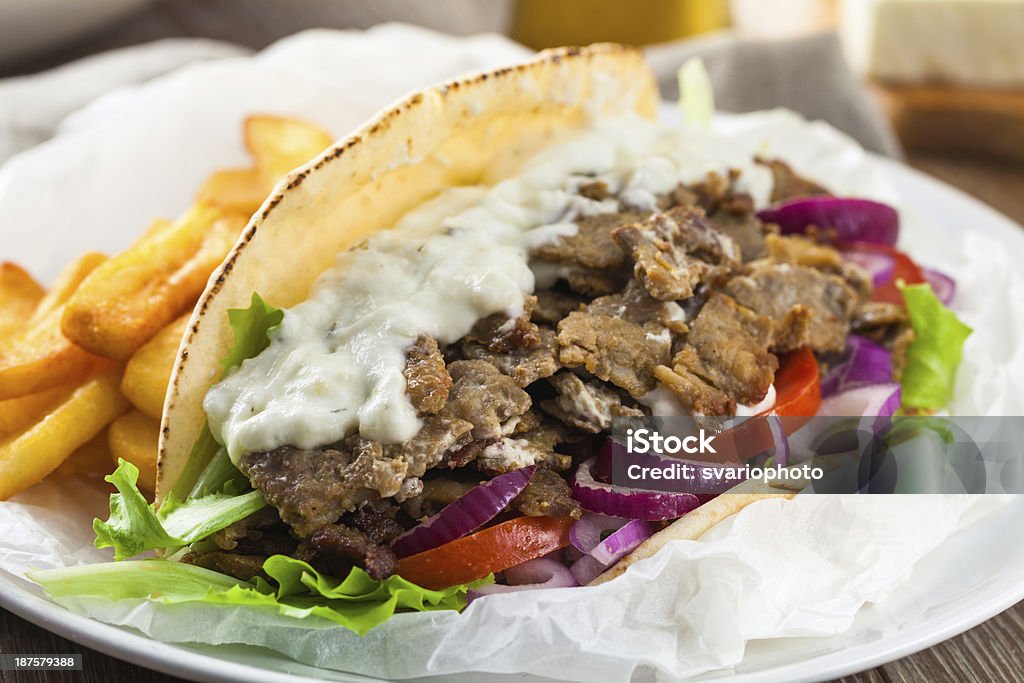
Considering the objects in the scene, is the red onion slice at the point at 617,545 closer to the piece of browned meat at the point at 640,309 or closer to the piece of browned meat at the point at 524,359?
the piece of browned meat at the point at 524,359

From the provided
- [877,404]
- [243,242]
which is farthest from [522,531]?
[877,404]

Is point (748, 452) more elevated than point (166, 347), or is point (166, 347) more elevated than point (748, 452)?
point (166, 347)

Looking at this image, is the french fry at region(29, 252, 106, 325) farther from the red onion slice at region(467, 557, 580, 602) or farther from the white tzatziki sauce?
the red onion slice at region(467, 557, 580, 602)

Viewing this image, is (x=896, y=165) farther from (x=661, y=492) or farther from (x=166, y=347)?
(x=166, y=347)

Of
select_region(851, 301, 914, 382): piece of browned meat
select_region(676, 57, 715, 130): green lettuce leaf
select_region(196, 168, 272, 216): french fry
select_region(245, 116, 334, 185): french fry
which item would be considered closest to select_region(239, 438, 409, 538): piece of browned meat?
select_region(196, 168, 272, 216): french fry

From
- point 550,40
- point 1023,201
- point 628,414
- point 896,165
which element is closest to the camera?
point 628,414
